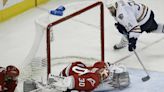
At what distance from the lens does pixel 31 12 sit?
3316mm

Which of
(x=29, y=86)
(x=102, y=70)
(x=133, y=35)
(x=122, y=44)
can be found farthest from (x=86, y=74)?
(x=122, y=44)

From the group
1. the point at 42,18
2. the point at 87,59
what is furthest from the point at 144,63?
the point at 42,18

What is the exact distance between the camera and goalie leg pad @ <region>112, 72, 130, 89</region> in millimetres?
2342

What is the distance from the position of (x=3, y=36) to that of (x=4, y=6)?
0.84ft

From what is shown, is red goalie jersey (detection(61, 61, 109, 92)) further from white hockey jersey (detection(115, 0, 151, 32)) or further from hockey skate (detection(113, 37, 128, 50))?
hockey skate (detection(113, 37, 128, 50))

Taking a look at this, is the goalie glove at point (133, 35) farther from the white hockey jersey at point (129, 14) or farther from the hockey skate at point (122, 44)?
the hockey skate at point (122, 44)

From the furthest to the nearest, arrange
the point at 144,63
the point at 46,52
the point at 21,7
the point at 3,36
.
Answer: the point at 21,7 → the point at 3,36 → the point at 144,63 → the point at 46,52

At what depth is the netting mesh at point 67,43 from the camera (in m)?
2.40

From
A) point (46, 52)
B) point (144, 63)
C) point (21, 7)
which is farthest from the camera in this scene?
point (21, 7)

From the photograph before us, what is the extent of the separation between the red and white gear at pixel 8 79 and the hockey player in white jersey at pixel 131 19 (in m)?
0.65

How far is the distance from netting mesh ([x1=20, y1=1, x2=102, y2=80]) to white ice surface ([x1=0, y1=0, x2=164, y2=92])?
9 cm

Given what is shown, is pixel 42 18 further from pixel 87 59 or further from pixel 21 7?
pixel 21 7

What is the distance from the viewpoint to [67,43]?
2.88 m

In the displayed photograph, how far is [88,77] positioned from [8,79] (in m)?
0.35
